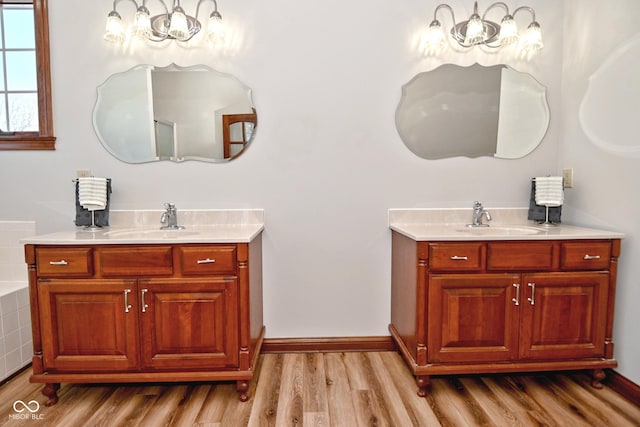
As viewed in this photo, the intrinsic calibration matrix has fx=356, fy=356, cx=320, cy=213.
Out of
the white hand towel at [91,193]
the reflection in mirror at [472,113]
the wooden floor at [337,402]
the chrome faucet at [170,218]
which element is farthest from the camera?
the reflection in mirror at [472,113]

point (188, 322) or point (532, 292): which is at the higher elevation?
point (532, 292)

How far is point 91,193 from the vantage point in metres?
2.04

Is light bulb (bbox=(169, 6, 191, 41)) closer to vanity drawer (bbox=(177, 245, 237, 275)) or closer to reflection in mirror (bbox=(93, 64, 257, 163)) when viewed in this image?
reflection in mirror (bbox=(93, 64, 257, 163))

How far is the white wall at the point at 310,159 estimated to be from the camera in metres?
2.22

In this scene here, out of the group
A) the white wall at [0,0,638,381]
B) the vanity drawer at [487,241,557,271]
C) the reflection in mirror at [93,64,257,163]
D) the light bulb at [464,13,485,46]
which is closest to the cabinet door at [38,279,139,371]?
the white wall at [0,0,638,381]

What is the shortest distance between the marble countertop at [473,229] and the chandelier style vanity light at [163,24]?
1.60 meters

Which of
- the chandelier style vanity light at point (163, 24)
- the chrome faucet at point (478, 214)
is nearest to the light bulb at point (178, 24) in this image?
the chandelier style vanity light at point (163, 24)

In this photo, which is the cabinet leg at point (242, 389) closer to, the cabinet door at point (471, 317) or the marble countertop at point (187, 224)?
the marble countertop at point (187, 224)

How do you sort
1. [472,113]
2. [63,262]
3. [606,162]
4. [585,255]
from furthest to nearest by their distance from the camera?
[472,113]
[606,162]
[585,255]
[63,262]

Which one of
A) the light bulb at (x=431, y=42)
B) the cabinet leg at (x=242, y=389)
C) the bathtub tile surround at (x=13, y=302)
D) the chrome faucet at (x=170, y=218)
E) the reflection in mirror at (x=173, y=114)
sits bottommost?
the cabinet leg at (x=242, y=389)

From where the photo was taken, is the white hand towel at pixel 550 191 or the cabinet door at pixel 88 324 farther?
the white hand towel at pixel 550 191

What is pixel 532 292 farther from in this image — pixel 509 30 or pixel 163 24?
pixel 163 24

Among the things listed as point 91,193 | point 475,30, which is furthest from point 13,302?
point 475,30

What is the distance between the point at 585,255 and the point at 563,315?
12.9 inches
